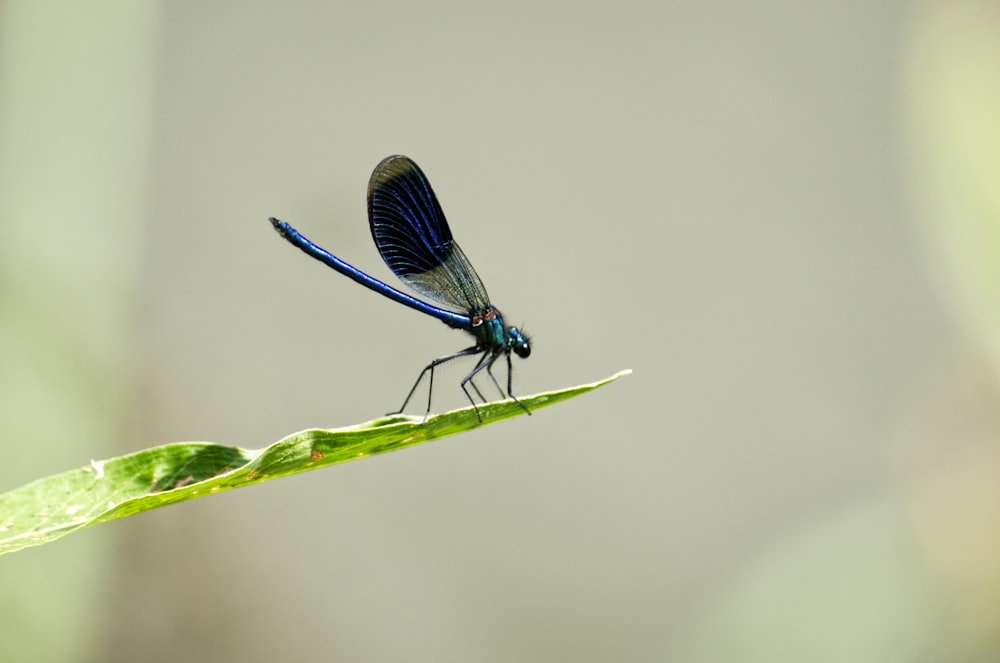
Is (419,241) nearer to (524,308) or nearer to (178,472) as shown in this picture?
(178,472)

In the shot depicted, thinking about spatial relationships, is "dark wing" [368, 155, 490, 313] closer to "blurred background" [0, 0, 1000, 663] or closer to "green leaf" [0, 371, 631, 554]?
"green leaf" [0, 371, 631, 554]

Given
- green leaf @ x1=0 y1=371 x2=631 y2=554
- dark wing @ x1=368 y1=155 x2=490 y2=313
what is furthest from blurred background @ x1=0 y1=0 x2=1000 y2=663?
green leaf @ x1=0 y1=371 x2=631 y2=554

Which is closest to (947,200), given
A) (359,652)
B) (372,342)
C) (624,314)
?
(624,314)

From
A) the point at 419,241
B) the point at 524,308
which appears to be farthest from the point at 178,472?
the point at 524,308

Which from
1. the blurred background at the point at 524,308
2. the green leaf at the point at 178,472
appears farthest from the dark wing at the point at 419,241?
the blurred background at the point at 524,308

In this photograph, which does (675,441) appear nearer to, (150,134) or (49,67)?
(150,134)

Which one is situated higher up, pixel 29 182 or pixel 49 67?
pixel 49 67
